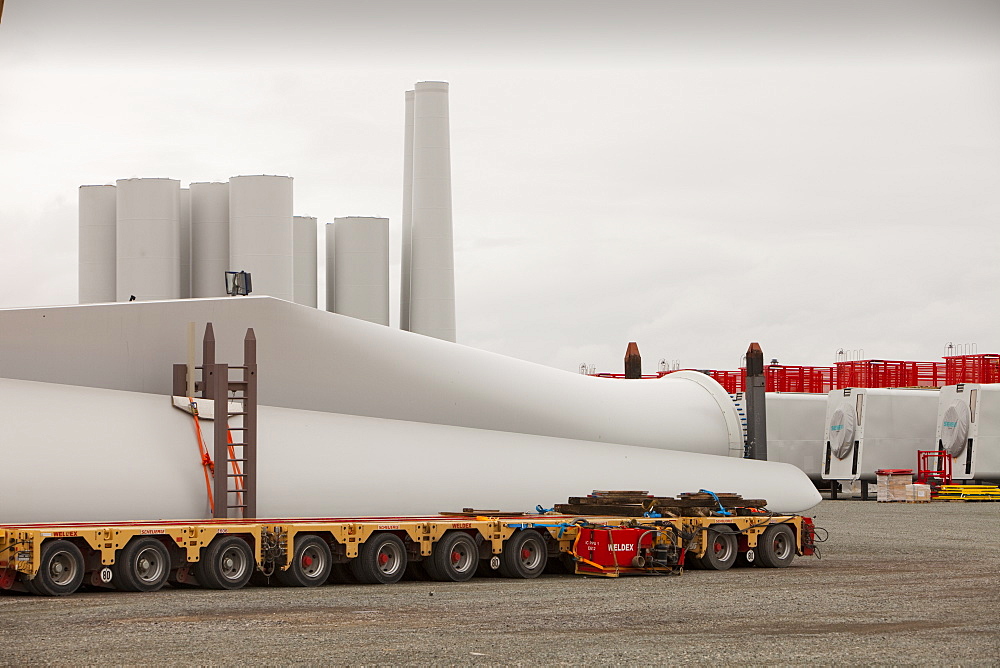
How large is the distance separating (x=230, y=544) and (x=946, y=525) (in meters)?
18.5

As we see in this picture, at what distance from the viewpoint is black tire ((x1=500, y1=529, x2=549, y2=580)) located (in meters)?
17.5

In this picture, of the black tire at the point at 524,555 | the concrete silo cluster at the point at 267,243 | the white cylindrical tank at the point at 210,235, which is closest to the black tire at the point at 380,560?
the black tire at the point at 524,555

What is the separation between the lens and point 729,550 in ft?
62.7

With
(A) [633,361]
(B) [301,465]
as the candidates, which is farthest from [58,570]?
(A) [633,361]

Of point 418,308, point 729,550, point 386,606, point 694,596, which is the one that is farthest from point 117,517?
point 418,308

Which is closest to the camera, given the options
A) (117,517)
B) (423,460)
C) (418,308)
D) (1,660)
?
(1,660)

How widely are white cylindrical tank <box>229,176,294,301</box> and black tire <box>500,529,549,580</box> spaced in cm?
1293

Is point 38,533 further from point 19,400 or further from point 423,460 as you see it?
point 423,460

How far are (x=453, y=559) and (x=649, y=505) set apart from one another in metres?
3.84

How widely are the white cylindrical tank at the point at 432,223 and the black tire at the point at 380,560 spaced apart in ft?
60.5

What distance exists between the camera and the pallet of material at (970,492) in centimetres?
4003

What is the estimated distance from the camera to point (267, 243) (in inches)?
1137

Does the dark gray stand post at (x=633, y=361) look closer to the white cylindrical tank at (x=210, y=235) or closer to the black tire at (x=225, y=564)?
the white cylindrical tank at (x=210, y=235)

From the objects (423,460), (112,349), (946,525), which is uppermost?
(112,349)
